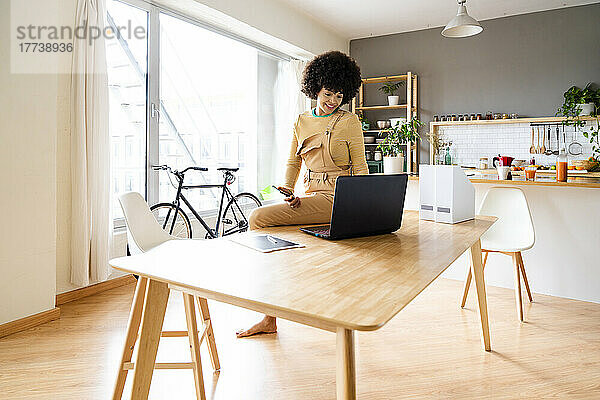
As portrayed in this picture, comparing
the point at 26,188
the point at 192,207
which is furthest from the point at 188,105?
the point at 26,188

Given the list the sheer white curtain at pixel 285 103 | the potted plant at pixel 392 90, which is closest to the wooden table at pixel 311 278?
the sheer white curtain at pixel 285 103

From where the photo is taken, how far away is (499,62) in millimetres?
5730

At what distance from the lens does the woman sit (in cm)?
200

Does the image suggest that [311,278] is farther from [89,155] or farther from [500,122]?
[500,122]

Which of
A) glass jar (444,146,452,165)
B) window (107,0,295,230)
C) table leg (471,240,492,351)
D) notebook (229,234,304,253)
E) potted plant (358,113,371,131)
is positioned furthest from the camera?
potted plant (358,113,371,131)

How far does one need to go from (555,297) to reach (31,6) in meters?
4.11

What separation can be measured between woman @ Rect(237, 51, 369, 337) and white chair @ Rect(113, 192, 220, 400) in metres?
0.46

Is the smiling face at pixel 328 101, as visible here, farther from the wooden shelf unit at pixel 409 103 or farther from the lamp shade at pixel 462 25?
the wooden shelf unit at pixel 409 103

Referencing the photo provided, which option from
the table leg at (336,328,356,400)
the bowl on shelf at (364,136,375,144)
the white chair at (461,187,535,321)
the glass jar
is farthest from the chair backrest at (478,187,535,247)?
the bowl on shelf at (364,136,375,144)

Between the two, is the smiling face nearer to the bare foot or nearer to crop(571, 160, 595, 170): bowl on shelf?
the bare foot

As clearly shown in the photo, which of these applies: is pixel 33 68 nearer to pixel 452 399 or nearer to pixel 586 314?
pixel 452 399

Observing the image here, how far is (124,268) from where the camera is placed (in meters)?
1.21

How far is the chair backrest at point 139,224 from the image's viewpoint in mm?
1885

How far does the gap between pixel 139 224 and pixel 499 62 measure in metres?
5.38
